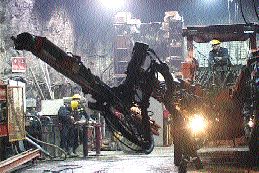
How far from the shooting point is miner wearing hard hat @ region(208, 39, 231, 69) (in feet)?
48.5

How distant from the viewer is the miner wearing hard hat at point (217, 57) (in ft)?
48.5

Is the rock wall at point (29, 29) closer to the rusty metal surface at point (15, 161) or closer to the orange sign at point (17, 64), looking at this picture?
the orange sign at point (17, 64)

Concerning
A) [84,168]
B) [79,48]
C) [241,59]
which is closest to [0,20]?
[79,48]

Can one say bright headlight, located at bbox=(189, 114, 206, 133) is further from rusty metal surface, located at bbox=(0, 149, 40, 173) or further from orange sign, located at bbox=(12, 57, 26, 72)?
orange sign, located at bbox=(12, 57, 26, 72)

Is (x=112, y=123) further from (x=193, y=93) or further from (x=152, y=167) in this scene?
(x=152, y=167)

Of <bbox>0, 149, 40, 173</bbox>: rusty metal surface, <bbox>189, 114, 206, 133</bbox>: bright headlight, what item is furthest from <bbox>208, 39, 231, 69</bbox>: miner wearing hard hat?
<bbox>0, 149, 40, 173</bbox>: rusty metal surface

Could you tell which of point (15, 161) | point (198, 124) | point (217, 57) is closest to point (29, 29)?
point (217, 57)

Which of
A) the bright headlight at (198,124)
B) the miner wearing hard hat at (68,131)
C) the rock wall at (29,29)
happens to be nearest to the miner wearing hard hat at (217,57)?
the bright headlight at (198,124)

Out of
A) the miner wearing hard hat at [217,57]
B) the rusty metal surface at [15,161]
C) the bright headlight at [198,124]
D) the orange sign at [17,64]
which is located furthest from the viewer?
the orange sign at [17,64]

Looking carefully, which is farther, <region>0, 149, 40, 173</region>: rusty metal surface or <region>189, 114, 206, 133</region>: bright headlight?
<region>189, 114, 206, 133</region>: bright headlight

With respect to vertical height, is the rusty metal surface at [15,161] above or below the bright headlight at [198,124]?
below

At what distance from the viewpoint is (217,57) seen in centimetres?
1514

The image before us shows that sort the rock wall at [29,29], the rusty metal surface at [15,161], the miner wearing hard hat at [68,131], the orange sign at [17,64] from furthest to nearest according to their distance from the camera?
the rock wall at [29,29] → the orange sign at [17,64] → the miner wearing hard hat at [68,131] → the rusty metal surface at [15,161]

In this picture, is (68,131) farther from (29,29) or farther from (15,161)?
(29,29)
